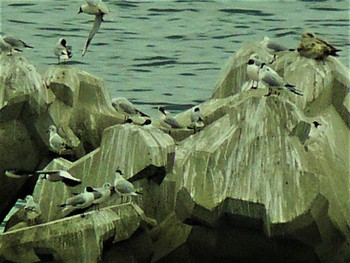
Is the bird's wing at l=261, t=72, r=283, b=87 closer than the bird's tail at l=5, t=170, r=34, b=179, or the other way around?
the bird's wing at l=261, t=72, r=283, b=87

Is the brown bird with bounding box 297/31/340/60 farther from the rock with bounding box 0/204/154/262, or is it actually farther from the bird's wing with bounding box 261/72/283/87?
the rock with bounding box 0/204/154/262

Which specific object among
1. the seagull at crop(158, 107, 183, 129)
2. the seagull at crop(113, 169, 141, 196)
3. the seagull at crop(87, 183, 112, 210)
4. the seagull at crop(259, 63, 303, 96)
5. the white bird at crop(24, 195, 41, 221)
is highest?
the seagull at crop(259, 63, 303, 96)

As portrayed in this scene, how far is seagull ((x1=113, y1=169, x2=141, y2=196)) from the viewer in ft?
48.8

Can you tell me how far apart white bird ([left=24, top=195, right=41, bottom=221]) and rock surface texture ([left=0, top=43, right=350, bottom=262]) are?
0.33ft

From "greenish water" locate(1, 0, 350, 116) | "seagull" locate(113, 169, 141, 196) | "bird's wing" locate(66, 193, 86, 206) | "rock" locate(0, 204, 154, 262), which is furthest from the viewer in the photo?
"greenish water" locate(1, 0, 350, 116)

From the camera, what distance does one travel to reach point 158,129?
1592 cm

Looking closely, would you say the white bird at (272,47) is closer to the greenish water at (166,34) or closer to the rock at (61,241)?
the rock at (61,241)

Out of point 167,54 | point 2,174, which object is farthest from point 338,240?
point 167,54

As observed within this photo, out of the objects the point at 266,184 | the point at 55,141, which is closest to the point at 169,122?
the point at 55,141

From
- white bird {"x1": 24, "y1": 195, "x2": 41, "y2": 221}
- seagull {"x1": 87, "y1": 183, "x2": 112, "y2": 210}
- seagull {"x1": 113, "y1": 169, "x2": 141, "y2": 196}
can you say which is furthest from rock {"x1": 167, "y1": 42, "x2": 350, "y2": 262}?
white bird {"x1": 24, "y1": 195, "x2": 41, "y2": 221}

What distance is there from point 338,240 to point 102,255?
2.26m

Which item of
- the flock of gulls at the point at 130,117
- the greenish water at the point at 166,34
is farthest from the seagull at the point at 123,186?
the greenish water at the point at 166,34

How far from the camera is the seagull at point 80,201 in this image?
1495 centimetres

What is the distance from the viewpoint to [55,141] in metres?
16.3
